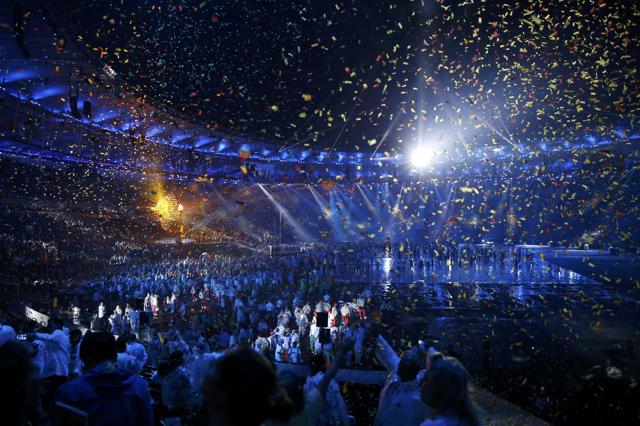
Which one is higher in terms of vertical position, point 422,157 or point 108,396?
point 422,157

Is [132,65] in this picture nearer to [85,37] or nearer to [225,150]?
[85,37]

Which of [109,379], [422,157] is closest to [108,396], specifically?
[109,379]

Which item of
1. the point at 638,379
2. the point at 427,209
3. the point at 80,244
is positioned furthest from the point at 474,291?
the point at 427,209

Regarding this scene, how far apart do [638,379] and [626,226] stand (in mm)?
30916

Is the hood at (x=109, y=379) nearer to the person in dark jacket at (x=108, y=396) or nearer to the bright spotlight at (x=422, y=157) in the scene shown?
the person in dark jacket at (x=108, y=396)

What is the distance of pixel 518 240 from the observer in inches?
1556

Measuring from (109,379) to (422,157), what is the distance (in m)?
38.3

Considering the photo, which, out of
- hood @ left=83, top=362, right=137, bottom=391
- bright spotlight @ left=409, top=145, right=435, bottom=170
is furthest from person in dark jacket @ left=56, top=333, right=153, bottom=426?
bright spotlight @ left=409, top=145, right=435, bottom=170

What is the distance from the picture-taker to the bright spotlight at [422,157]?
127 feet

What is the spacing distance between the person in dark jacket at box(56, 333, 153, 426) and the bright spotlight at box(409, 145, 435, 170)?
38140 millimetres

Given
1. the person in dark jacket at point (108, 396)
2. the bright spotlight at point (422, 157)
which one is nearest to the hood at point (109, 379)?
the person in dark jacket at point (108, 396)

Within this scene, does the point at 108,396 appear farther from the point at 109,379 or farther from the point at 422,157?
the point at 422,157

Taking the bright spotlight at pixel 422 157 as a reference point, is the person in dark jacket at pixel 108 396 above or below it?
below

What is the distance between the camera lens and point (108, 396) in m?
2.08
